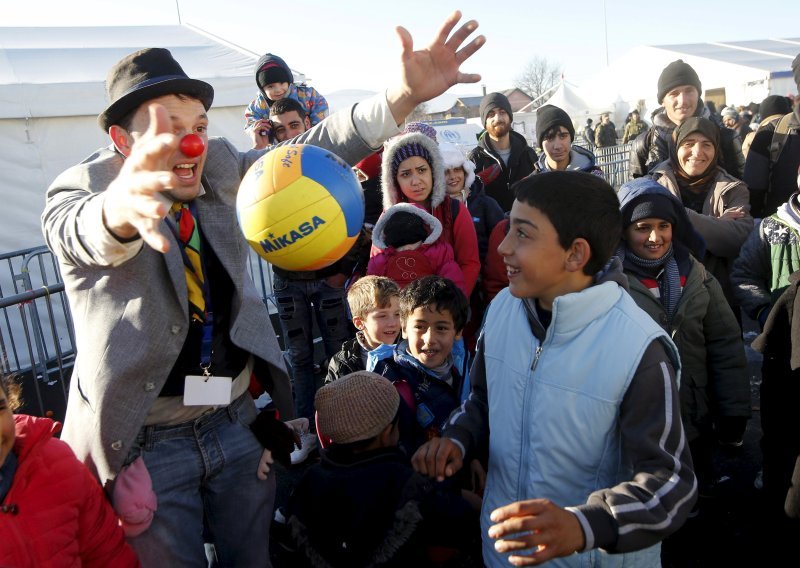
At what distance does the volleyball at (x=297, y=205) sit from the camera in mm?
2238

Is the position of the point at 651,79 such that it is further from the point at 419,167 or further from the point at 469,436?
the point at 469,436

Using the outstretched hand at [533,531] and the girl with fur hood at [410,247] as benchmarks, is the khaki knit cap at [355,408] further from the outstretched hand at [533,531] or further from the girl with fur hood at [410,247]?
the girl with fur hood at [410,247]

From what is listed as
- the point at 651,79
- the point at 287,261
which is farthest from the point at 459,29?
the point at 651,79

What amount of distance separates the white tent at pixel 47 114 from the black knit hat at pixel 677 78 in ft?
17.8

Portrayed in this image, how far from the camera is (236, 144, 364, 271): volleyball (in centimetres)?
224

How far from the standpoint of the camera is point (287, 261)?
235 cm

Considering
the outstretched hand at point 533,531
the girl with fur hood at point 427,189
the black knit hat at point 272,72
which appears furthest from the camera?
the black knit hat at point 272,72

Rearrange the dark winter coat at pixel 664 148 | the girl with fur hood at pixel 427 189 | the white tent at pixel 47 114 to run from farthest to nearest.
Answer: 1. the white tent at pixel 47 114
2. the dark winter coat at pixel 664 148
3. the girl with fur hood at pixel 427 189

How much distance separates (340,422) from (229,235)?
2.67 ft

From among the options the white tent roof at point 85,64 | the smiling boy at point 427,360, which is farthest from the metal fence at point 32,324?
the smiling boy at point 427,360

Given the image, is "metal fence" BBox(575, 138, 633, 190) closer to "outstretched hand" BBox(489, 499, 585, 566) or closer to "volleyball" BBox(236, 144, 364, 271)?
"volleyball" BBox(236, 144, 364, 271)

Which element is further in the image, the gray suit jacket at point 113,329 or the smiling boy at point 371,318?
the smiling boy at point 371,318

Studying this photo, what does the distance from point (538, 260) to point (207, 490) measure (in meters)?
1.45

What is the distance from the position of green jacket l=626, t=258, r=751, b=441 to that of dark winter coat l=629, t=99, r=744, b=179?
1833mm
